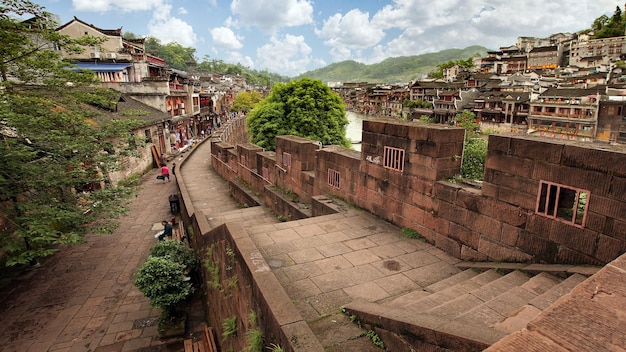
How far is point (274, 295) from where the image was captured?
4645mm

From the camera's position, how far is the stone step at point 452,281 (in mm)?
5215

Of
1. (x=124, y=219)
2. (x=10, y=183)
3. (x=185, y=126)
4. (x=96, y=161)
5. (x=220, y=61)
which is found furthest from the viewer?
(x=220, y=61)

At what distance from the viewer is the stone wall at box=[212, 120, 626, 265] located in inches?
177

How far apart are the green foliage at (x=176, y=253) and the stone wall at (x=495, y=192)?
4.38 m

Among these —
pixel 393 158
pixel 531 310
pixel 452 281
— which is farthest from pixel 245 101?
pixel 531 310

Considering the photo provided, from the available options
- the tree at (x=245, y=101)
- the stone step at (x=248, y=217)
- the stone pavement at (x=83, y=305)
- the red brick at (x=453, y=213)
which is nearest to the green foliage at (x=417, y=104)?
the tree at (x=245, y=101)

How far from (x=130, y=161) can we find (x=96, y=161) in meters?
12.7

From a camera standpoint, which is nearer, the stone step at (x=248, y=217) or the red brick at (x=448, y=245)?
the red brick at (x=448, y=245)

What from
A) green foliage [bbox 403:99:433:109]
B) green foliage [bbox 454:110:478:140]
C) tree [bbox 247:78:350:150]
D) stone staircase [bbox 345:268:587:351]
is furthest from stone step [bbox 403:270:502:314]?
green foliage [bbox 403:99:433:109]

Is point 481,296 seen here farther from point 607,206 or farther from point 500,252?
point 607,206

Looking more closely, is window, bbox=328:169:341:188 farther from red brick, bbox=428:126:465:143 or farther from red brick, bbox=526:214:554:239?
red brick, bbox=526:214:554:239

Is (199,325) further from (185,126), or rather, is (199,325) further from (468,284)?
(185,126)

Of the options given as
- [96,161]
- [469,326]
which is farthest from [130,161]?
[469,326]

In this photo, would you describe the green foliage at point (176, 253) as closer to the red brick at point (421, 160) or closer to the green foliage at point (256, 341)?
the green foliage at point (256, 341)
